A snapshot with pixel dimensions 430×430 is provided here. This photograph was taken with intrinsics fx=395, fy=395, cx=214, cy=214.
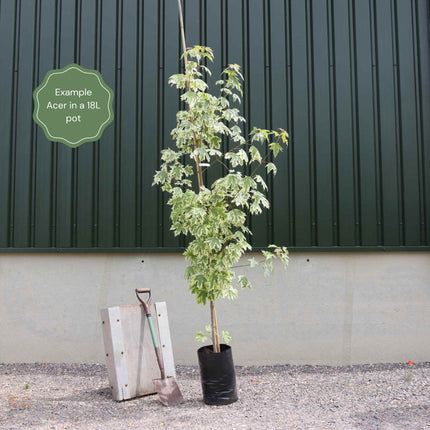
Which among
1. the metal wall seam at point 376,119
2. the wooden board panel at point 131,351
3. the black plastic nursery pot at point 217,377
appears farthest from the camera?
the metal wall seam at point 376,119

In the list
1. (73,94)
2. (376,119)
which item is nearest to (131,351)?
(73,94)

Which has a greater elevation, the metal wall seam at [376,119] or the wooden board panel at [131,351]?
the metal wall seam at [376,119]

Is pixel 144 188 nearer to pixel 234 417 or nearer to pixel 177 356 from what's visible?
pixel 177 356

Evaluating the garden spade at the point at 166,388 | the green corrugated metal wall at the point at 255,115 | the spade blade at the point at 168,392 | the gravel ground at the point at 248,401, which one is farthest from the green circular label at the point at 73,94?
the spade blade at the point at 168,392

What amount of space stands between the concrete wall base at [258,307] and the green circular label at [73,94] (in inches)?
64.6

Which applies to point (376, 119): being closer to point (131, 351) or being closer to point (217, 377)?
point (217, 377)

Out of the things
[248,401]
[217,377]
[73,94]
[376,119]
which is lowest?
[248,401]

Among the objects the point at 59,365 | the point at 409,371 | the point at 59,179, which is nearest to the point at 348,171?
the point at 409,371

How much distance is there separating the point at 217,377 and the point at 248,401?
44 cm

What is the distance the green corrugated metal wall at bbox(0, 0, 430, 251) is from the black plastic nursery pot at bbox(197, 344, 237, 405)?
1.73 metres

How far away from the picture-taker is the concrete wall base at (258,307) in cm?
491

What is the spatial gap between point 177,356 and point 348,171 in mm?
3195

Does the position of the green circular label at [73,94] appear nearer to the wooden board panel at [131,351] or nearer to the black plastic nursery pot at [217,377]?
the wooden board panel at [131,351]

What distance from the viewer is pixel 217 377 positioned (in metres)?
3.64
